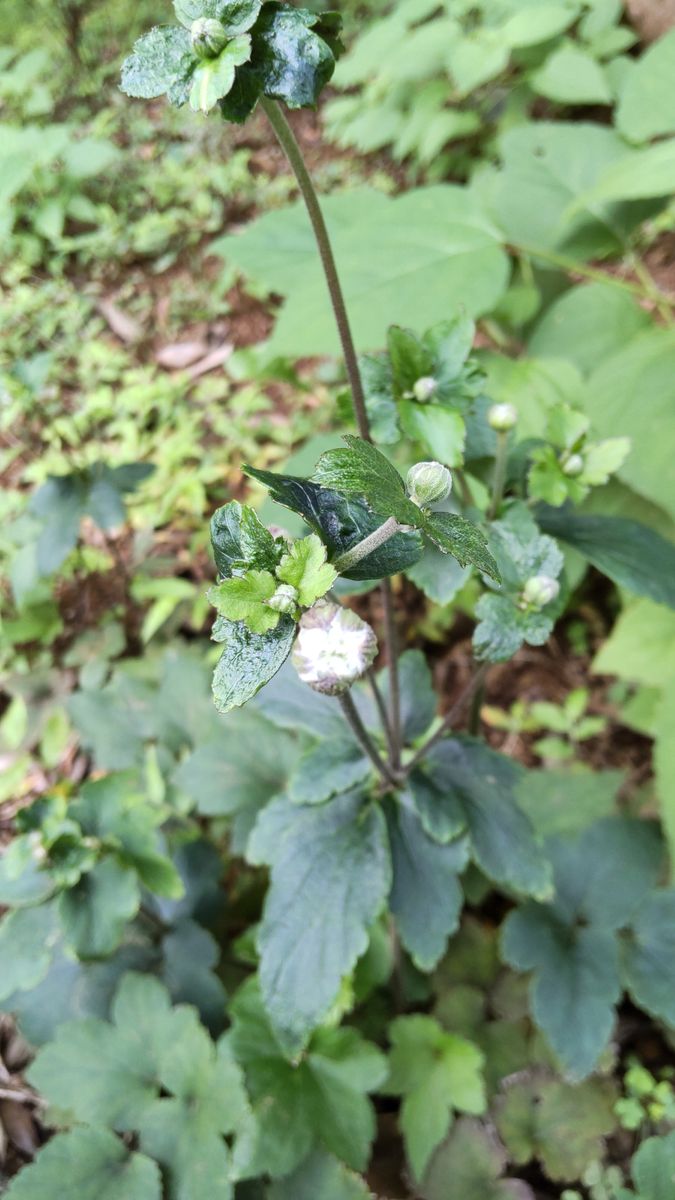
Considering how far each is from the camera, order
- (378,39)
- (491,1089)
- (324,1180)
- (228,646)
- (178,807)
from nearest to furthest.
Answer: (228,646) < (324,1180) < (491,1089) < (178,807) < (378,39)

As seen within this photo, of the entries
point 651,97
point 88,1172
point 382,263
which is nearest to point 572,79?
point 651,97

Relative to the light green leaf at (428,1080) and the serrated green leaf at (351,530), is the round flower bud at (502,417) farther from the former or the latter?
the light green leaf at (428,1080)

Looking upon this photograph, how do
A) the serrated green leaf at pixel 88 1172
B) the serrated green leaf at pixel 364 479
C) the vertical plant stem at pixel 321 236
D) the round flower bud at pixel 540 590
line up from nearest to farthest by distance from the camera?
the serrated green leaf at pixel 364 479, the vertical plant stem at pixel 321 236, the round flower bud at pixel 540 590, the serrated green leaf at pixel 88 1172

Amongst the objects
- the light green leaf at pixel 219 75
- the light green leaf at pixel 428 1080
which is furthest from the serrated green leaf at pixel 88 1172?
the light green leaf at pixel 219 75

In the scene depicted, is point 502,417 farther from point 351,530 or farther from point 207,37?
point 207,37

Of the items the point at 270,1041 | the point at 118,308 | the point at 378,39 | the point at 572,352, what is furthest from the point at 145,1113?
the point at 378,39

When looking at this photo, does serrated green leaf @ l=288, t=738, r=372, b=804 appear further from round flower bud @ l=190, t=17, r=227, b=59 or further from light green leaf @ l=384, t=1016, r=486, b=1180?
round flower bud @ l=190, t=17, r=227, b=59

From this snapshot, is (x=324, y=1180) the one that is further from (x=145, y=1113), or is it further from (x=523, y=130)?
(x=523, y=130)
